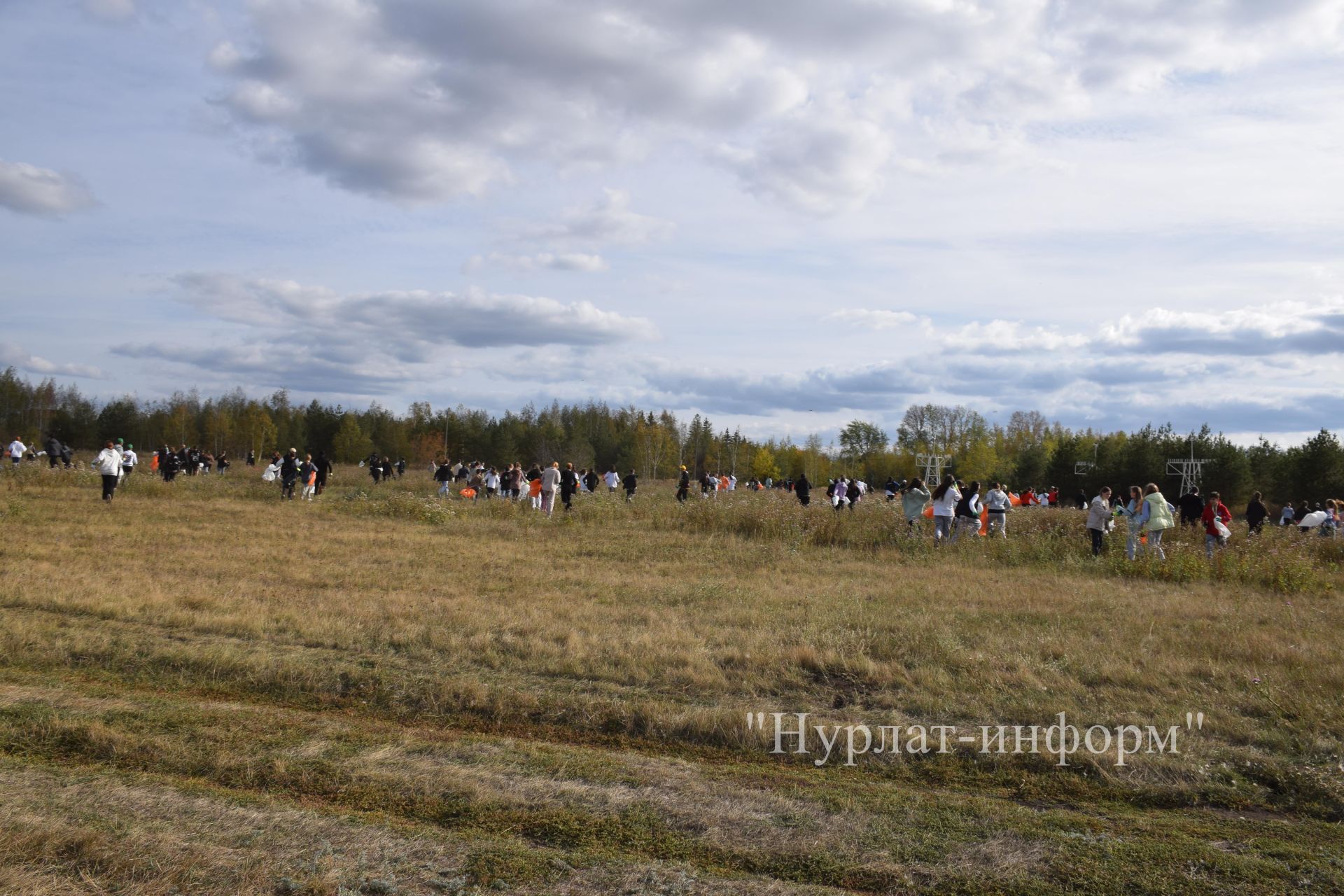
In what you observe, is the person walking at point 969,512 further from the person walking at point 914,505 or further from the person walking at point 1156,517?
the person walking at point 1156,517

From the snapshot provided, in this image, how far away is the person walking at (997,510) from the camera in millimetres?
20156

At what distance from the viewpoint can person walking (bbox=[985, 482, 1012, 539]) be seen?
2016 cm

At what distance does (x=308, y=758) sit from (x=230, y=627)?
4.51 m

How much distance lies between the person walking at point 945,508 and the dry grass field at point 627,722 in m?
3.70

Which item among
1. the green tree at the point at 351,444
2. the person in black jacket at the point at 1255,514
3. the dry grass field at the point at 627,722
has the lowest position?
the dry grass field at the point at 627,722

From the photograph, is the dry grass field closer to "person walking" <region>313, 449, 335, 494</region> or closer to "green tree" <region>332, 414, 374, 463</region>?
"person walking" <region>313, 449, 335, 494</region>

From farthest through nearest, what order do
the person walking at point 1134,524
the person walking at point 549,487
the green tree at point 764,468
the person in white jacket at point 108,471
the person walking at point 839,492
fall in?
the green tree at point 764,468 → the person walking at point 839,492 → the person walking at point 549,487 → the person in white jacket at point 108,471 → the person walking at point 1134,524

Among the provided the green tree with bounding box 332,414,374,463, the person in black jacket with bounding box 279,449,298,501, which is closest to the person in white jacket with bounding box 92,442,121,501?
the person in black jacket with bounding box 279,449,298,501

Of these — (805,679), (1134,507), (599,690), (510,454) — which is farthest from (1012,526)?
(510,454)

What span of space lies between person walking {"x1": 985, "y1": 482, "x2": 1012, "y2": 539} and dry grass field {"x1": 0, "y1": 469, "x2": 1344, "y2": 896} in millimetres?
4834

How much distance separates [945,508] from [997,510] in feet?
7.29

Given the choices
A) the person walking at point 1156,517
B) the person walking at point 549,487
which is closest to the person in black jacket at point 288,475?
the person walking at point 549,487

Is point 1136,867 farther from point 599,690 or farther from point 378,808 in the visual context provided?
point 599,690

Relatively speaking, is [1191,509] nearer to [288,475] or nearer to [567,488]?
[567,488]
